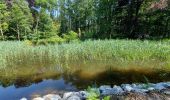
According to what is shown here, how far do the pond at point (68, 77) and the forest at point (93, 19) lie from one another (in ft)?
36.8

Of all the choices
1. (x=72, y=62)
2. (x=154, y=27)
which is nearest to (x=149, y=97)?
(x=72, y=62)

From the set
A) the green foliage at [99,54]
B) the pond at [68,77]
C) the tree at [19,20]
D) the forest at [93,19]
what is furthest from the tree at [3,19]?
the pond at [68,77]

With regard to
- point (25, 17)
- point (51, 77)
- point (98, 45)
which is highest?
point (25, 17)

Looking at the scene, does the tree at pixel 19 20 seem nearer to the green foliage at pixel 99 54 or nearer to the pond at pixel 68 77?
the green foliage at pixel 99 54

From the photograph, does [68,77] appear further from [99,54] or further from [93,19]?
[93,19]

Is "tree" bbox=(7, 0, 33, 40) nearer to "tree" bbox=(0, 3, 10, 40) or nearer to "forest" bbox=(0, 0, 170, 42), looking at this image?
"forest" bbox=(0, 0, 170, 42)

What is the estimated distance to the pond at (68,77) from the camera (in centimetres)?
605

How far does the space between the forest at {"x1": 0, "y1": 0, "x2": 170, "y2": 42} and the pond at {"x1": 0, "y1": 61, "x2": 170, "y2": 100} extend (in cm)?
1122

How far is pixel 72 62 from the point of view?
29.8 feet

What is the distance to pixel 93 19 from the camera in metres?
29.5

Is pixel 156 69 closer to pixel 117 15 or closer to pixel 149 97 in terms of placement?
pixel 149 97

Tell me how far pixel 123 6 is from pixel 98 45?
515 inches

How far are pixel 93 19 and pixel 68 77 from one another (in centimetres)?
2282

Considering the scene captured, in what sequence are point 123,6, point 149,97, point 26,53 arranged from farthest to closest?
1. point 123,6
2. point 26,53
3. point 149,97
